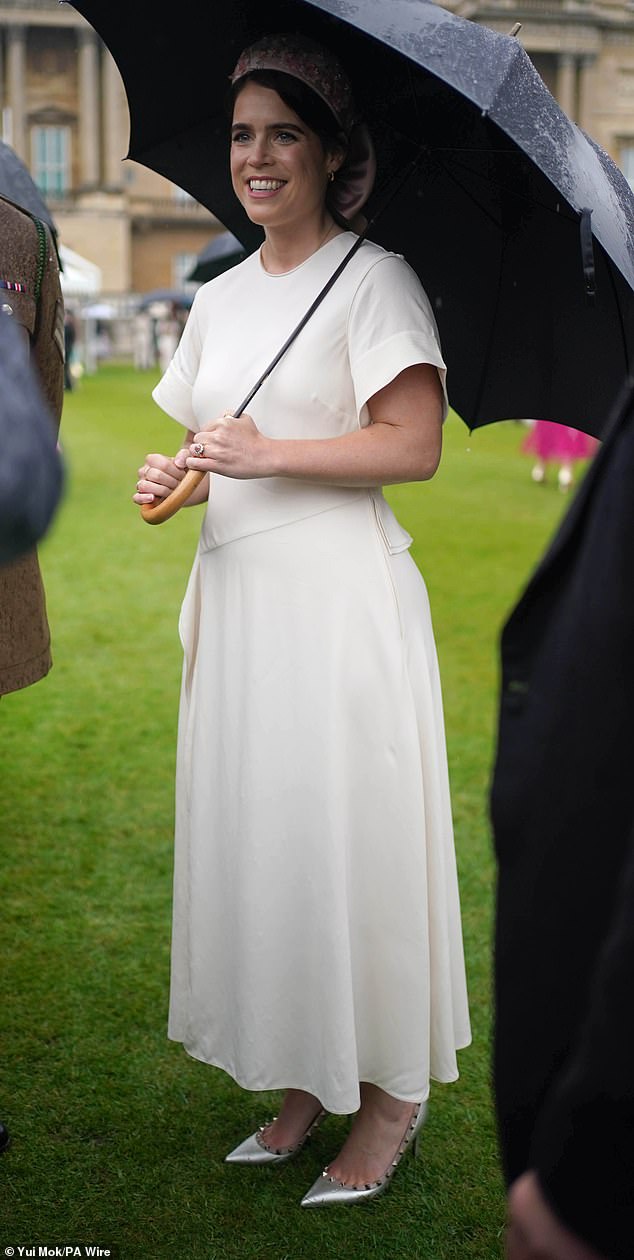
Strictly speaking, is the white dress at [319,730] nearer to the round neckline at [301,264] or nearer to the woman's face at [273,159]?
the round neckline at [301,264]

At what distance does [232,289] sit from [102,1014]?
1.84 metres

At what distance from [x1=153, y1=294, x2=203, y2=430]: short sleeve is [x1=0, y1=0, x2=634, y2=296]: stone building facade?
58.5 meters

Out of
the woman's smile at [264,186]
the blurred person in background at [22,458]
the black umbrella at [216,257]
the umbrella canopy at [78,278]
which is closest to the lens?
the blurred person in background at [22,458]

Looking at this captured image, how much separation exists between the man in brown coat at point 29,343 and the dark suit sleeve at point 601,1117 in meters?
1.54

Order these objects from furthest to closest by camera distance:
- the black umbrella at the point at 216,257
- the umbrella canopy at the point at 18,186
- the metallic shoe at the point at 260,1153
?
the black umbrella at the point at 216,257, the metallic shoe at the point at 260,1153, the umbrella canopy at the point at 18,186

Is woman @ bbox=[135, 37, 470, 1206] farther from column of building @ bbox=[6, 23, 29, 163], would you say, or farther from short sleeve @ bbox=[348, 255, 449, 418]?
column of building @ bbox=[6, 23, 29, 163]

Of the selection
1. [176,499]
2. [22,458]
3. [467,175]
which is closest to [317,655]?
[176,499]

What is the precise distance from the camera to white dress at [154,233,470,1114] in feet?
7.78

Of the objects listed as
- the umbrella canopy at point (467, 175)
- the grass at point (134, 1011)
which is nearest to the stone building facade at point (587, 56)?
the grass at point (134, 1011)

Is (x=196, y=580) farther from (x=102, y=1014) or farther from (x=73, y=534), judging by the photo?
(x=73, y=534)

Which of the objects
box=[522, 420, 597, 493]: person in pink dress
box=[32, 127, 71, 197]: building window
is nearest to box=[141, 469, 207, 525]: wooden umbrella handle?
box=[522, 420, 597, 493]: person in pink dress

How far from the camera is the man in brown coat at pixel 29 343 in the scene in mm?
2342

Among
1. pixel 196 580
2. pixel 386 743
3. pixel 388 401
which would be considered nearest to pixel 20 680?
pixel 196 580

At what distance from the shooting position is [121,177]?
60031 mm
